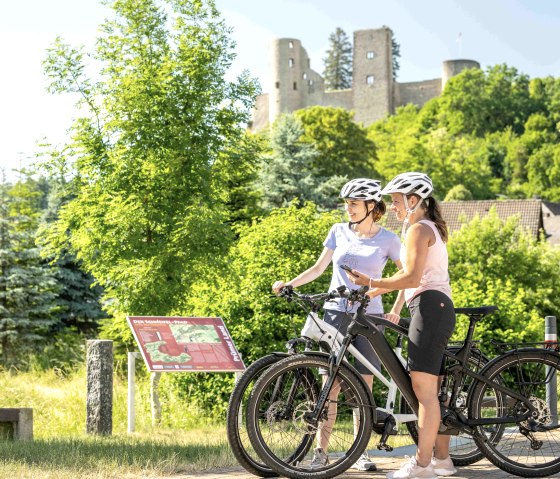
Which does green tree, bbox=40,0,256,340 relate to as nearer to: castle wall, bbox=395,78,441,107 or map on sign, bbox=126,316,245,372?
map on sign, bbox=126,316,245,372

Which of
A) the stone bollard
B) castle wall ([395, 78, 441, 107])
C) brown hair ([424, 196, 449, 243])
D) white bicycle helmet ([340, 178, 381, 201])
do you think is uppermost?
castle wall ([395, 78, 441, 107])

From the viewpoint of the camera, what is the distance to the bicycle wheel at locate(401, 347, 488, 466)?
21.5 ft

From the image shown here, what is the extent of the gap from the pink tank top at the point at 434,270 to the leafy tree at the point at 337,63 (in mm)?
124086

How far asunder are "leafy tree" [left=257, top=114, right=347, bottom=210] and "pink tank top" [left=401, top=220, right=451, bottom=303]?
37.1 meters

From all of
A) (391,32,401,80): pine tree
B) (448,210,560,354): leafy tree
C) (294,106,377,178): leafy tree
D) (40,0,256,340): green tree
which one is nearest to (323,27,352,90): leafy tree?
(391,32,401,80): pine tree

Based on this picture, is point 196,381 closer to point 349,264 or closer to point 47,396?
point 47,396

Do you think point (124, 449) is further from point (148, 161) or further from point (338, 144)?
point (338, 144)

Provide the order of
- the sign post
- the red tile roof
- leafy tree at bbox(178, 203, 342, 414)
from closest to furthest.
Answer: the sign post → leafy tree at bbox(178, 203, 342, 414) → the red tile roof

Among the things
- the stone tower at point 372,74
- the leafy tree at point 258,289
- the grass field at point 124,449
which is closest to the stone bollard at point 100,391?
the grass field at point 124,449

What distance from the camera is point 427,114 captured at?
110m

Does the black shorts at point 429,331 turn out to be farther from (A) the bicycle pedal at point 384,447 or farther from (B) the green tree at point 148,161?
(B) the green tree at point 148,161

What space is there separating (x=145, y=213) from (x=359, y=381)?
9.15 meters

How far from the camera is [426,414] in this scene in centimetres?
616

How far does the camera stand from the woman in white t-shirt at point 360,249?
6.89 m
